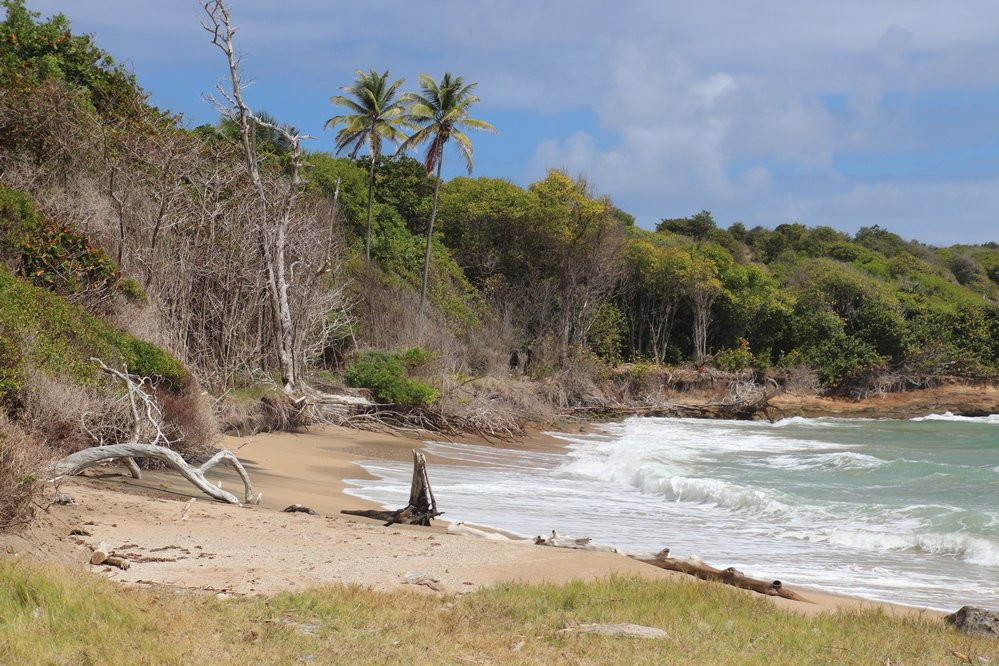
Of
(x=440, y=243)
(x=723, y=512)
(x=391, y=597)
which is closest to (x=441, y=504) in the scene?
(x=723, y=512)

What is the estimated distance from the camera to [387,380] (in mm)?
25344

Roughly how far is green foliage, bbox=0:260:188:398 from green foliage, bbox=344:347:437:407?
9.91 meters

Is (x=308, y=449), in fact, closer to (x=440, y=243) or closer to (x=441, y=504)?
(x=441, y=504)

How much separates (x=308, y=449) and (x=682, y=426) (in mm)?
19507

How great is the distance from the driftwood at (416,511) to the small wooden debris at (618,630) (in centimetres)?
476

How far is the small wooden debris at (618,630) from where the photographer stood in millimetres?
7063

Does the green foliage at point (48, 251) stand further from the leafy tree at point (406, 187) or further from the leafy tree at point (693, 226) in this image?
the leafy tree at point (693, 226)

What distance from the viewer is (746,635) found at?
7.34 meters

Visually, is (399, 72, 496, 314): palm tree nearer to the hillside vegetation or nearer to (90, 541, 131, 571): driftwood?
the hillside vegetation

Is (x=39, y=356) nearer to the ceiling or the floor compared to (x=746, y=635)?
nearer to the ceiling

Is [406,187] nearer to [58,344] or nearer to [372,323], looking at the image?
[372,323]

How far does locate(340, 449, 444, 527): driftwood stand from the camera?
11.8 meters

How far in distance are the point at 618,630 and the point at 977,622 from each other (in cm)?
332

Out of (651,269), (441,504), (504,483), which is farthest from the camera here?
(651,269)
